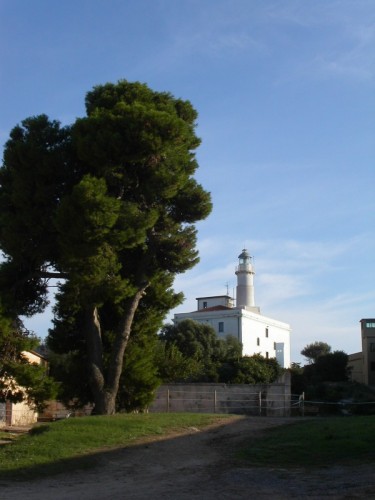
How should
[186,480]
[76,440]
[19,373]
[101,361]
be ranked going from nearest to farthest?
[186,480], [76,440], [19,373], [101,361]

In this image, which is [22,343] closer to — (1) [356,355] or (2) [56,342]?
(2) [56,342]

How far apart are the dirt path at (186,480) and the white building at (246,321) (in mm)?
60918

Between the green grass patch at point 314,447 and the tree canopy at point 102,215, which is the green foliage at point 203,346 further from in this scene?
the green grass patch at point 314,447

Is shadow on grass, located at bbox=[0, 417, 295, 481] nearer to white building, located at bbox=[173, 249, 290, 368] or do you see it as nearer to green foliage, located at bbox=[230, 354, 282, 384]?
green foliage, located at bbox=[230, 354, 282, 384]

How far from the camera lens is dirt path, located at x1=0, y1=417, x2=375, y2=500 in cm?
1176

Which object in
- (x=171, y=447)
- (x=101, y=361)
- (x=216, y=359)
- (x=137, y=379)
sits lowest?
(x=171, y=447)

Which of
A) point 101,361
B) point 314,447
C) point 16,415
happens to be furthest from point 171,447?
point 16,415

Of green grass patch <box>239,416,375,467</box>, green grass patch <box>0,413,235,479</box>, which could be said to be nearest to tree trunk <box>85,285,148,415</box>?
green grass patch <box>0,413,235,479</box>

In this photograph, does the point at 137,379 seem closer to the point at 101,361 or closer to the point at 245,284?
the point at 101,361

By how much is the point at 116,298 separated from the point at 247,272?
241 feet

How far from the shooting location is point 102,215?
21328 mm

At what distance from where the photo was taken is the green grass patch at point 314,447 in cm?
1501

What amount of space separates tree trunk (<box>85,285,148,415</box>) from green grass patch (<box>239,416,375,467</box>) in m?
6.78

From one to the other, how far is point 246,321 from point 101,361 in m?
61.3
